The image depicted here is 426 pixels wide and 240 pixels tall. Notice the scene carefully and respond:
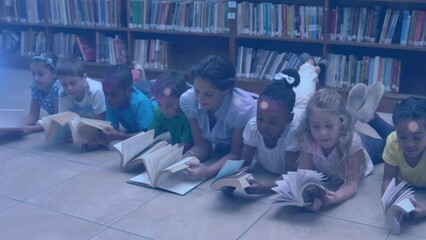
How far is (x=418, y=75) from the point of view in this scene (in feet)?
12.2

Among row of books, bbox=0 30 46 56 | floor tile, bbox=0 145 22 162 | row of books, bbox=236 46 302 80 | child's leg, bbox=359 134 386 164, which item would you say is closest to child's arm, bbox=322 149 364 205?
child's leg, bbox=359 134 386 164

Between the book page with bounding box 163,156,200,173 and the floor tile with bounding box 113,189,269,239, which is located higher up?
the book page with bounding box 163,156,200,173

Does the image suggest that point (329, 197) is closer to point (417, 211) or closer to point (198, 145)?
point (417, 211)

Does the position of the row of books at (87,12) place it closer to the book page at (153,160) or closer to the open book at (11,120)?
the open book at (11,120)

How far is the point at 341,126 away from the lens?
2.15 metres

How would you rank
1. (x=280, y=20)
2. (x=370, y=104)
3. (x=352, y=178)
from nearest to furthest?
(x=352, y=178) < (x=370, y=104) < (x=280, y=20)

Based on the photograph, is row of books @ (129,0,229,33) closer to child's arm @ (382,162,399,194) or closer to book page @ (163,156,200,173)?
book page @ (163,156,200,173)

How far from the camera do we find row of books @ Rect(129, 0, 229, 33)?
4.07 meters

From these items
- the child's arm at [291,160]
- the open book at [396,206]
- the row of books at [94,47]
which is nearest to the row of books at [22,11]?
the row of books at [94,47]

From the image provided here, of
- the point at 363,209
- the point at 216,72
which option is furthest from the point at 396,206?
the point at 216,72

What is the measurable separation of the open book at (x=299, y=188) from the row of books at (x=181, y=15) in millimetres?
2253

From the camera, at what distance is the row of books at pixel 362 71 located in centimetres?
361

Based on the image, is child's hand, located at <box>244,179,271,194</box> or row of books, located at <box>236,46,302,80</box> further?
row of books, located at <box>236,46,302,80</box>

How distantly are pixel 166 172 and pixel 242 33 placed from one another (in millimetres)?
1911
